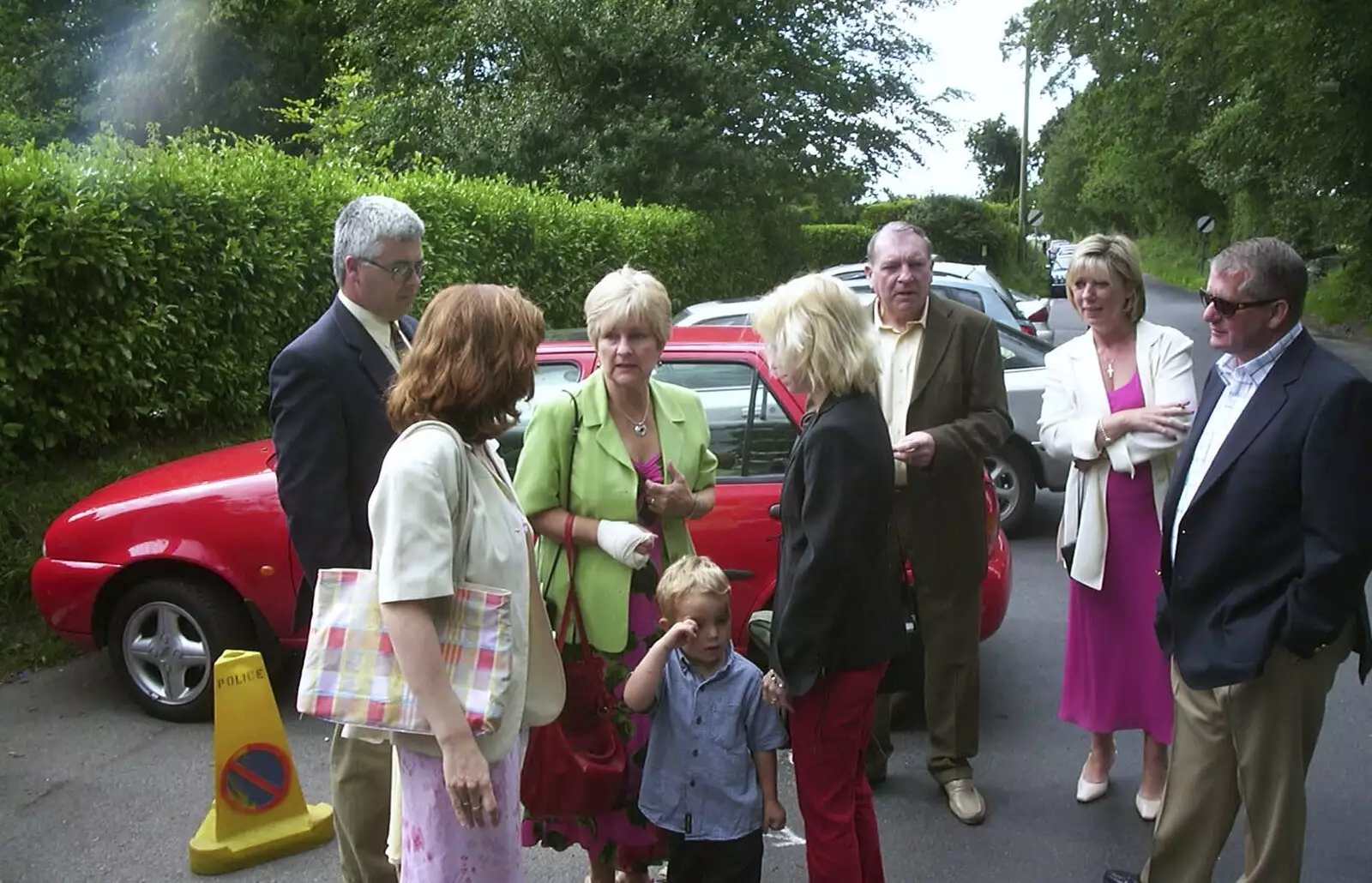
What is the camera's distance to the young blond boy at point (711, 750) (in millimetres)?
2951

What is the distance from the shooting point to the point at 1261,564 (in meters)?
2.79

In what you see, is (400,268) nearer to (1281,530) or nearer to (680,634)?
(680,634)

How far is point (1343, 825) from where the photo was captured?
396 centimetres

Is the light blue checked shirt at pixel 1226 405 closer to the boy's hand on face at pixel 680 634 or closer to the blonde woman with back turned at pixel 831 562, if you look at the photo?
the blonde woman with back turned at pixel 831 562

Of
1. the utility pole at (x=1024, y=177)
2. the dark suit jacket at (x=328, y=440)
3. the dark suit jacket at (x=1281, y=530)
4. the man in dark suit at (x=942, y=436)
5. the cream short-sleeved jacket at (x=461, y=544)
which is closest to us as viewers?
the cream short-sleeved jacket at (x=461, y=544)

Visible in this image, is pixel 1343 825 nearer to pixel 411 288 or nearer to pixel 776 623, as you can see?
pixel 776 623

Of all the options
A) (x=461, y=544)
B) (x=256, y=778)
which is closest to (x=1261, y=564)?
(x=461, y=544)

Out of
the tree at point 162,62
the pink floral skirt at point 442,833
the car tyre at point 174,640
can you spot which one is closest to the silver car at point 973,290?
the car tyre at point 174,640

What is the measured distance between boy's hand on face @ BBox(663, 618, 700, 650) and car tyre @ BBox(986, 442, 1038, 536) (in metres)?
5.39

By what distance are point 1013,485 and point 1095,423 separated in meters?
4.20

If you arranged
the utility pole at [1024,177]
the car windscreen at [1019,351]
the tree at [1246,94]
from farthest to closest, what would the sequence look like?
the utility pole at [1024,177], the tree at [1246,94], the car windscreen at [1019,351]

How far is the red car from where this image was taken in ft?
15.2

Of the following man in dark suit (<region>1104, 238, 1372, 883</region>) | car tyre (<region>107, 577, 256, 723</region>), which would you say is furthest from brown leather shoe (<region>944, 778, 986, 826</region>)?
car tyre (<region>107, 577, 256, 723</region>)

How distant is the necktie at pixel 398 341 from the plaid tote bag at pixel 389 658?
96 centimetres
